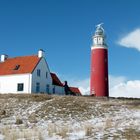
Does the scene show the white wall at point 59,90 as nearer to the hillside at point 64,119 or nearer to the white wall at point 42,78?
the white wall at point 42,78

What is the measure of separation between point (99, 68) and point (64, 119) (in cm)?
2845

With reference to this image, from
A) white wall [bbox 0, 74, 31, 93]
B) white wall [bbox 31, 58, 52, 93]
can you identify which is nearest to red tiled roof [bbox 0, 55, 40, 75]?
white wall [bbox 0, 74, 31, 93]

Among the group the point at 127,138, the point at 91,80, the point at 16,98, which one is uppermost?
the point at 91,80

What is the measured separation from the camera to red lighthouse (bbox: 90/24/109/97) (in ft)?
190

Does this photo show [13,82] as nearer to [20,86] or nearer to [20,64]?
[20,86]

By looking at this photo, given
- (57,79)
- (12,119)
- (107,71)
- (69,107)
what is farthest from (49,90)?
(12,119)

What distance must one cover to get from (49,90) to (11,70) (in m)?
6.68

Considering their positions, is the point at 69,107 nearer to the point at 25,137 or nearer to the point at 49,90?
the point at 25,137

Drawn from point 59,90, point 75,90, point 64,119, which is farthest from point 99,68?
point 64,119

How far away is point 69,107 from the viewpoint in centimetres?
3638

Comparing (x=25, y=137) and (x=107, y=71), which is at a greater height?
(x=107, y=71)

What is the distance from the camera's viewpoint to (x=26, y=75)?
54.0 m

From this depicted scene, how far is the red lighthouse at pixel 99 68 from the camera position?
57.9 m

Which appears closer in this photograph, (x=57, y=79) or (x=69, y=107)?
(x=69, y=107)
